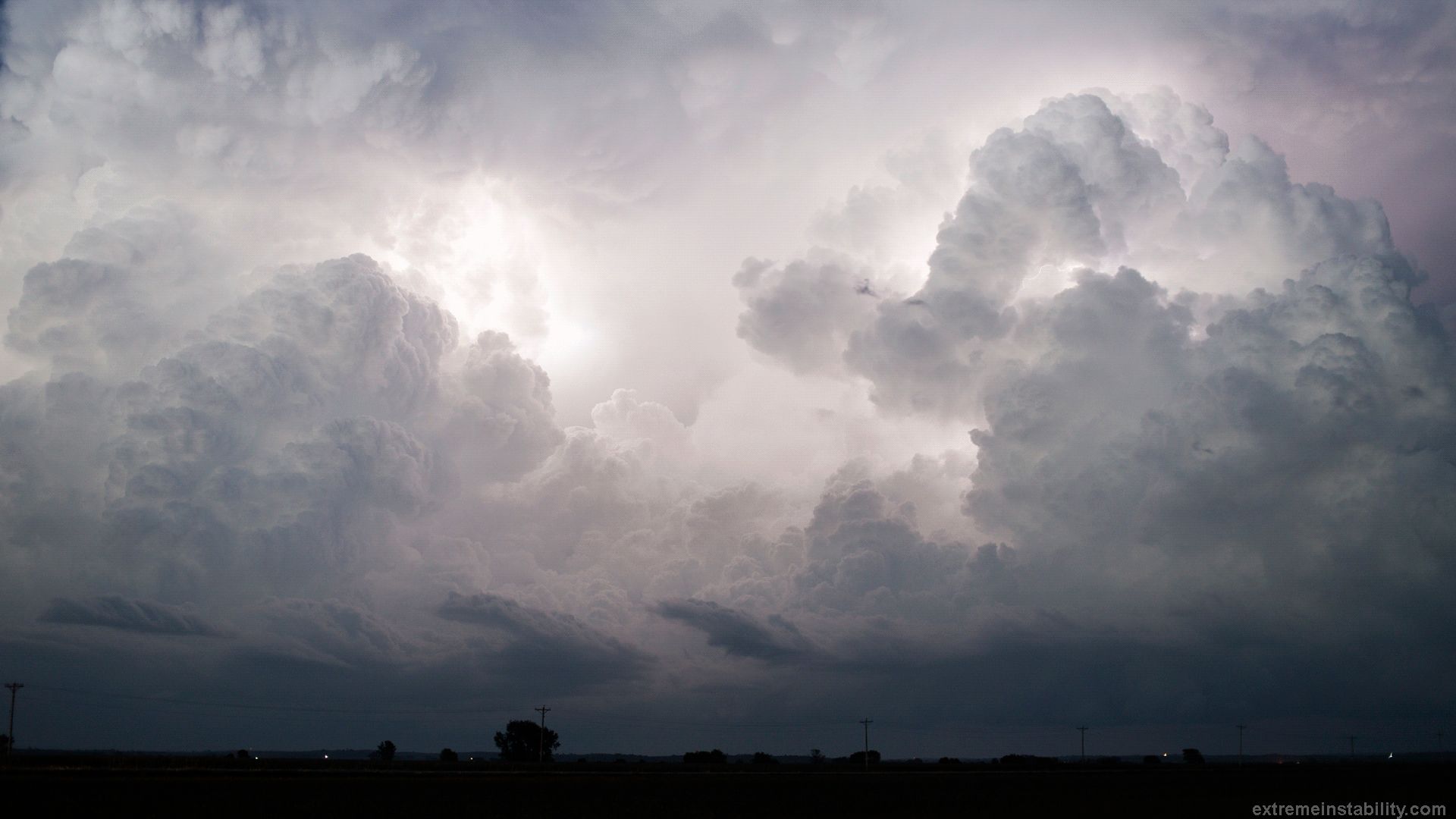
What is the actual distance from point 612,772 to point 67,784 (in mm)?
80581

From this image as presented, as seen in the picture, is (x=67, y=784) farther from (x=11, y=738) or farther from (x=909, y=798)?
(x=11, y=738)

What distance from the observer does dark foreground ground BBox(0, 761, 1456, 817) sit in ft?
273

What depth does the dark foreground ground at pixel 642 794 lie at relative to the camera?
83.2 meters

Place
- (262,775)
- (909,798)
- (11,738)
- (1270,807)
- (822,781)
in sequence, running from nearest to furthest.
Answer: (1270,807) → (909,798) → (262,775) → (822,781) → (11,738)

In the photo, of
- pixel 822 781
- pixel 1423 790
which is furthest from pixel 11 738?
pixel 1423 790

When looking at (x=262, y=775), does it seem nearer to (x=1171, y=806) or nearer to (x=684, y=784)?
(x=684, y=784)

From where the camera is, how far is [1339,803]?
338 feet

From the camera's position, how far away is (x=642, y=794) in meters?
105

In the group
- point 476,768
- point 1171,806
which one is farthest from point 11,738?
point 1171,806

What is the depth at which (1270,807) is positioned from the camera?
97.4 m

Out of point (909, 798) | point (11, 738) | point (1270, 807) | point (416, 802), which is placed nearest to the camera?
point (416, 802)

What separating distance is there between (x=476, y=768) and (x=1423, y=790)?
446 feet

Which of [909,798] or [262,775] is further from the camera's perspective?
[262,775]

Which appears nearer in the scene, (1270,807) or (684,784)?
(1270,807)
